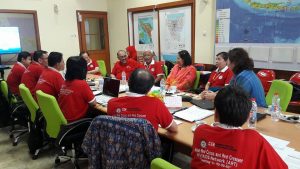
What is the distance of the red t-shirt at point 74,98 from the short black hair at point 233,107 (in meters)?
1.53

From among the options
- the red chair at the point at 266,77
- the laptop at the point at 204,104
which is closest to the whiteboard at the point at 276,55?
the red chair at the point at 266,77

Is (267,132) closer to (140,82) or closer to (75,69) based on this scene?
(140,82)

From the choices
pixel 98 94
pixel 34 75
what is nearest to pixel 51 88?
pixel 98 94

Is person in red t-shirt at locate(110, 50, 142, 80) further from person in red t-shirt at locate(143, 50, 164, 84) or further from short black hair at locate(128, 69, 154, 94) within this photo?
short black hair at locate(128, 69, 154, 94)

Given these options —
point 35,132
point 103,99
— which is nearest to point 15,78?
point 35,132

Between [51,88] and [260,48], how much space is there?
10.4 feet

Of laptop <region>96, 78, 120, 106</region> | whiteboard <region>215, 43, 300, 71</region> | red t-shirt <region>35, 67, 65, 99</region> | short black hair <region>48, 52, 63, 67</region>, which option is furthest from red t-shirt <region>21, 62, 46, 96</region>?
whiteboard <region>215, 43, 300, 71</region>

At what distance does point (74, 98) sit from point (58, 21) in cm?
424

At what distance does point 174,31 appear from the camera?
17.4 ft

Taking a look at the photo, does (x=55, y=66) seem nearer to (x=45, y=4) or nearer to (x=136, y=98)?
(x=136, y=98)

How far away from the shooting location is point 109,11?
6824 mm

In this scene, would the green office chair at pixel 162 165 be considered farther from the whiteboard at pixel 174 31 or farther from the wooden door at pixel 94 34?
the wooden door at pixel 94 34

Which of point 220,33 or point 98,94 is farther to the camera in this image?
point 220,33

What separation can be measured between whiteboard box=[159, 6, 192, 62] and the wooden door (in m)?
2.04
